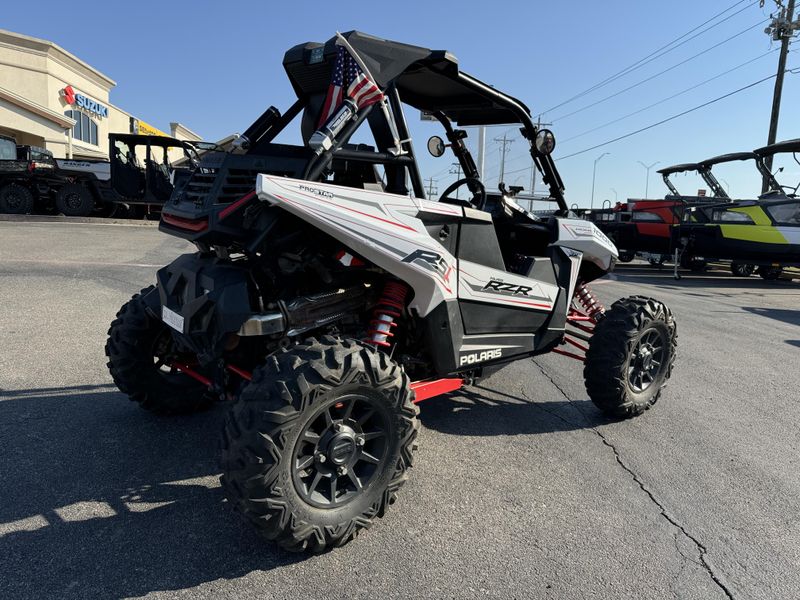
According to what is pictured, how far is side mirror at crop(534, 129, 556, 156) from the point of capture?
12.9 ft

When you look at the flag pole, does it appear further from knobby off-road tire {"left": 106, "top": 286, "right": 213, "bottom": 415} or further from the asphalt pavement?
the asphalt pavement

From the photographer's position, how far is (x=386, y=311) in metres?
3.09

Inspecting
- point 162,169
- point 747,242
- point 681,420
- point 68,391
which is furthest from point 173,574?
point 162,169

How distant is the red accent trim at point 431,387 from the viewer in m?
3.26

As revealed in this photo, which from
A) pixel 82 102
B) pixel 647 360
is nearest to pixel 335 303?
pixel 647 360

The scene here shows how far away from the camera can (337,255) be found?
2.91 meters

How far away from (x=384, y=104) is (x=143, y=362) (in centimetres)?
229

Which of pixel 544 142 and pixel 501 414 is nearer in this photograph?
pixel 544 142

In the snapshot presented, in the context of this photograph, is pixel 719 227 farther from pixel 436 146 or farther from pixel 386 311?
pixel 386 311

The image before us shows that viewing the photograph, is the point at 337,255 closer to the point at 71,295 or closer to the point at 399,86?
the point at 399,86

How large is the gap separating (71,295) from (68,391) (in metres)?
3.90

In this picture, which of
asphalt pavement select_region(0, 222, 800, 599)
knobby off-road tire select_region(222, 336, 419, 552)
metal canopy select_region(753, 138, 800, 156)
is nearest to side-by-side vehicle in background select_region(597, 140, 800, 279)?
metal canopy select_region(753, 138, 800, 156)

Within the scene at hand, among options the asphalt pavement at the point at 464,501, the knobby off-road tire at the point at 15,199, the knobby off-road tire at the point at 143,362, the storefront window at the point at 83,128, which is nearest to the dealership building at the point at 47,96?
the storefront window at the point at 83,128

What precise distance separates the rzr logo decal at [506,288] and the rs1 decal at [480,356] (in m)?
0.39
